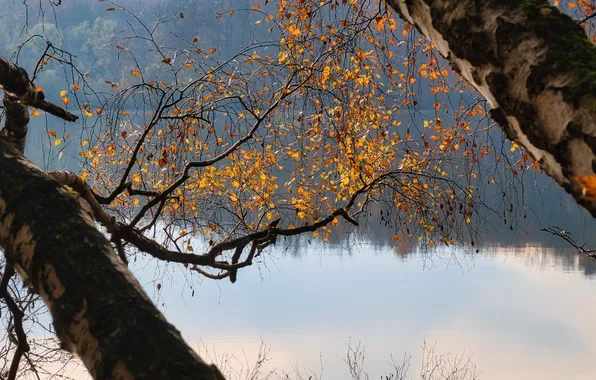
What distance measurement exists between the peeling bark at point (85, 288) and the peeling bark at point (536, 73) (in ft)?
1.83

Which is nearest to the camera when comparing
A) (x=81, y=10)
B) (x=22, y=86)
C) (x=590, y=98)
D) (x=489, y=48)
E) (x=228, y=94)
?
(x=590, y=98)

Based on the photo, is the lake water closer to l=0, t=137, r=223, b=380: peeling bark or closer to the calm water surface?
the calm water surface

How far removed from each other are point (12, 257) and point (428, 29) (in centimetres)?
81

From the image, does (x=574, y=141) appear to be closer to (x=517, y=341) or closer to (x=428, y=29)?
(x=428, y=29)

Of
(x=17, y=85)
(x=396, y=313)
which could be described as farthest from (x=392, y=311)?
(x=17, y=85)

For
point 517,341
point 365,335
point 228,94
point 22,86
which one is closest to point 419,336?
point 365,335

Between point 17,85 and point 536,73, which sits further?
point 17,85

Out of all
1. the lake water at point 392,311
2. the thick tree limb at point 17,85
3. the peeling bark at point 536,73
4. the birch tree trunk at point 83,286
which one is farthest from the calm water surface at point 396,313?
the birch tree trunk at point 83,286

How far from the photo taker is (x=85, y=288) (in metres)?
0.94

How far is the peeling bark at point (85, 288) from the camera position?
2.83 ft

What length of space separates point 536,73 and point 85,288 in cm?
69

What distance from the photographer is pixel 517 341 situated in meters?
9.69

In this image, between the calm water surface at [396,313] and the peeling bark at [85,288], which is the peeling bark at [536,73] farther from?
the calm water surface at [396,313]

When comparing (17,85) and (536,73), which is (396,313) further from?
(536,73)
